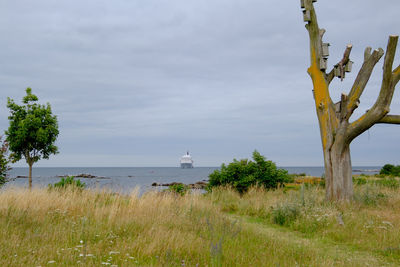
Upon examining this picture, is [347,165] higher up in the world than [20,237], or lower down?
higher up

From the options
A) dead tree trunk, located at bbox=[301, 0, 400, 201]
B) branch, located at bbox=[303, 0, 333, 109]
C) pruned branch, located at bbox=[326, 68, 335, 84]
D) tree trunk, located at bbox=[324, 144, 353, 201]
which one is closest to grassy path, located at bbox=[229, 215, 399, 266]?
tree trunk, located at bbox=[324, 144, 353, 201]

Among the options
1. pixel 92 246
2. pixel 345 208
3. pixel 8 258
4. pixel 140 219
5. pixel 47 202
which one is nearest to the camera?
pixel 8 258

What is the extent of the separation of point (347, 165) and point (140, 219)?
26.4 ft

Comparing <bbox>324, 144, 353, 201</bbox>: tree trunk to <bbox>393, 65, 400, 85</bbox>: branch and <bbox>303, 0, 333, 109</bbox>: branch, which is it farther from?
<bbox>393, 65, 400, 85</bbox>: branch

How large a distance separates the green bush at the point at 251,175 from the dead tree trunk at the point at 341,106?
4.44 m

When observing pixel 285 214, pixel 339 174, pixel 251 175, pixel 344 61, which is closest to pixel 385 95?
pixel 344 61

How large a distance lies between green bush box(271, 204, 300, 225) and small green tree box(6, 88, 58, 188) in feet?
37.7

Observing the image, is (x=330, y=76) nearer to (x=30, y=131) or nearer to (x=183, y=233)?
(x=183, y=233)

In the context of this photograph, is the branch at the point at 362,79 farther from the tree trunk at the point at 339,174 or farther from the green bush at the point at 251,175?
the green bush at the point at 251,175

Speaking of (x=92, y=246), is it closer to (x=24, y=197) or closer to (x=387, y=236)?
(x=24, y=197)

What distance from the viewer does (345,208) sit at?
10.6 meters

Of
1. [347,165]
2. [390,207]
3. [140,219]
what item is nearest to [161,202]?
[140,219]

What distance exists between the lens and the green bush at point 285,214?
9828mm

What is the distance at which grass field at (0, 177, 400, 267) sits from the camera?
5.10 meters
